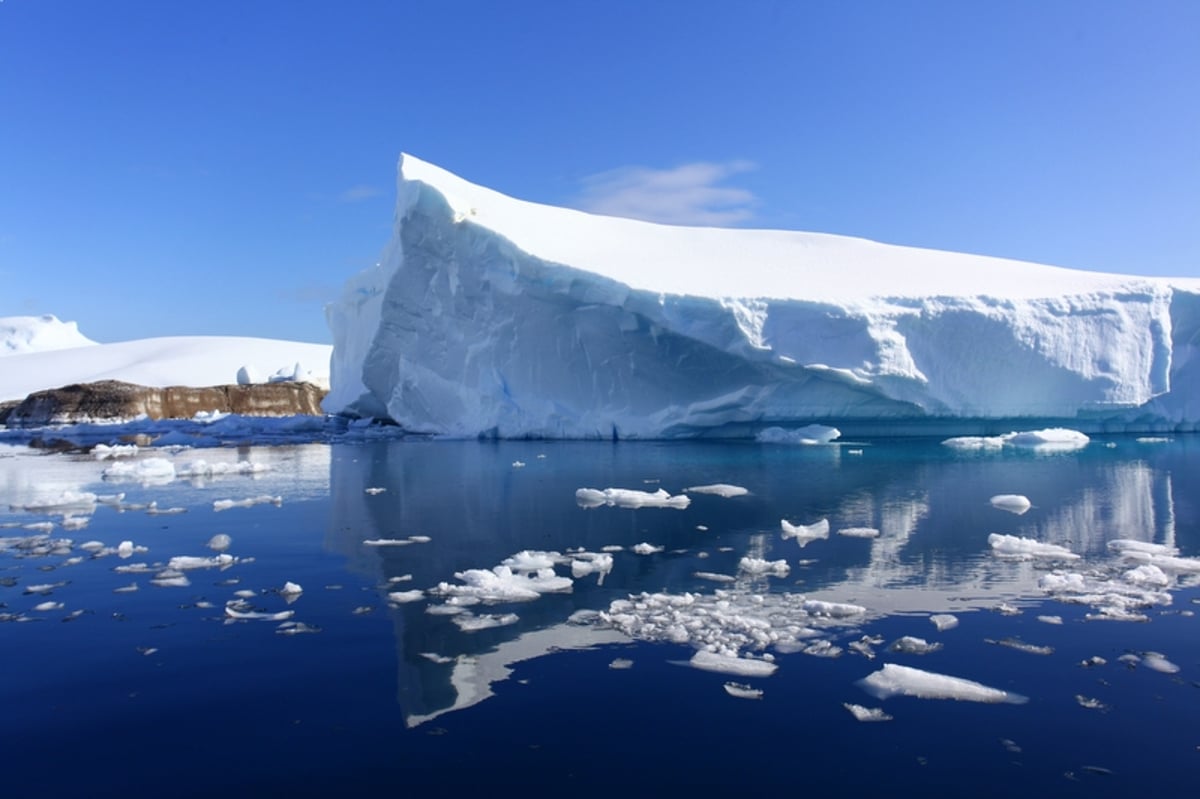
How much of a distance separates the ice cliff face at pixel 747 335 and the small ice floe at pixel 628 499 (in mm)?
6965

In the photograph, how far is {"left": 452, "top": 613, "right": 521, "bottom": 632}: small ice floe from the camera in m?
4.26

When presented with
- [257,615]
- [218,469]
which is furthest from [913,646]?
[218,469]

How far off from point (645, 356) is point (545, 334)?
1.95 m

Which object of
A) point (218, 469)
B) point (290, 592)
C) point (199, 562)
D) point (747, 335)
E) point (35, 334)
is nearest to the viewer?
point (290, 592)

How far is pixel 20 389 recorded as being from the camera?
4619 centimetres

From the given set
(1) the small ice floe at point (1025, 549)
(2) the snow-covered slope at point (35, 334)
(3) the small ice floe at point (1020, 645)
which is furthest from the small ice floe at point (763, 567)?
(2) the snow-covered slope at point (35, 334)

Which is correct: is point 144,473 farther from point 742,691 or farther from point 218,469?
point 742,691

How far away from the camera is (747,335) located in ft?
49.0

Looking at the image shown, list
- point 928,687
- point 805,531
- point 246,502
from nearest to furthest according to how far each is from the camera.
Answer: point 928,687
point 805,531
point 246,502

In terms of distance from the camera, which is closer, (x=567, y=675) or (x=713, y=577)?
(x=567, y=675)

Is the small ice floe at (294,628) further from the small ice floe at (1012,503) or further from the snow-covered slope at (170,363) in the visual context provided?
the snow-covered slope at (170,363)

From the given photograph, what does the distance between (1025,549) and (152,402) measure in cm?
3210

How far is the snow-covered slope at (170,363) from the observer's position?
151ft

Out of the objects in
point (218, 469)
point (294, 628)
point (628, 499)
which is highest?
point (218, 469)
